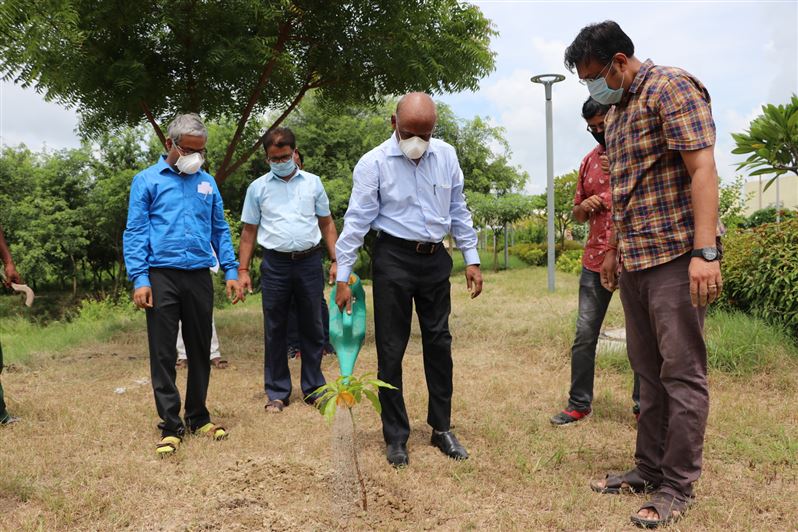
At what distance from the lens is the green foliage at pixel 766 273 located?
5750 mm

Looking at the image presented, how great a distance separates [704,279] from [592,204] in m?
1.62

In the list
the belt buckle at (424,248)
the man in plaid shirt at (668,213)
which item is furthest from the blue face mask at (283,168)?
the man in plaid shirt at (668,213)

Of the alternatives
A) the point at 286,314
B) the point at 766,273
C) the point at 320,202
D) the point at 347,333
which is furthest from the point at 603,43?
the point at 766,273

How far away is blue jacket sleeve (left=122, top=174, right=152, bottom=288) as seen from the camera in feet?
12.1

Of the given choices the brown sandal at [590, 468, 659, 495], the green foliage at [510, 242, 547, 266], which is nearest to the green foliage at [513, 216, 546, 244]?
the green foliage at [510, 242, 547, 266]

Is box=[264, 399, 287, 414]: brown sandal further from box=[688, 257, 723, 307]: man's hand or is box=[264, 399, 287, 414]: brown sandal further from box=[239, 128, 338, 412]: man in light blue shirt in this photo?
box=[688, 257, 723, 307]: man's hand

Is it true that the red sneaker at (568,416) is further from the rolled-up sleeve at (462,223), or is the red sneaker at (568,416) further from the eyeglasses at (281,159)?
the eyeglasses at (281,159)

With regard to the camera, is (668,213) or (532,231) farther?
(532,231)

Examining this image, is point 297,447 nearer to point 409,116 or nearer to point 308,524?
point 308,524

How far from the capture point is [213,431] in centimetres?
402

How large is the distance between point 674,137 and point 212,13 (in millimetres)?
5522

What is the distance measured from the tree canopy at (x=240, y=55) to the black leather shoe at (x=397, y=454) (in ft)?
14.6

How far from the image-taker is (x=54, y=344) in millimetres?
7934

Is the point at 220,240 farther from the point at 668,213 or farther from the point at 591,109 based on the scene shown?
the point at 668,213
